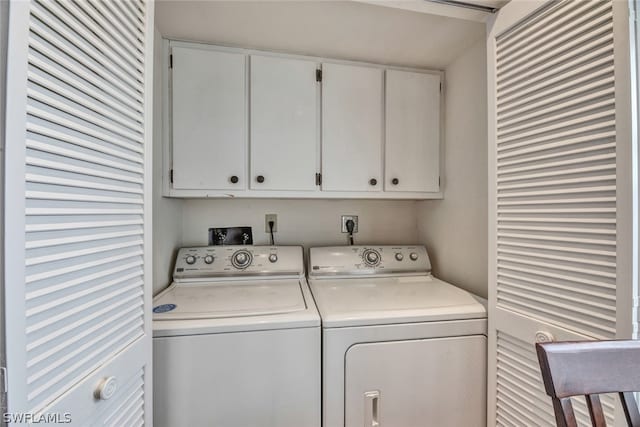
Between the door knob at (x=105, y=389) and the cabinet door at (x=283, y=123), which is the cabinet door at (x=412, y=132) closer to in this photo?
the cabinet door at (x=283, y=123)

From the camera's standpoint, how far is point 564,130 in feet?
2.95

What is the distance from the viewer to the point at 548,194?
95cm

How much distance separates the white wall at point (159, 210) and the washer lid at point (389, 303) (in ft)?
2.77

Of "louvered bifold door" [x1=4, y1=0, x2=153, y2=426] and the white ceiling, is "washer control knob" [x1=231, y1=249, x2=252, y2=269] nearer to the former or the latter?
"louvered bifold door" [x1=4, y1=0, x2=153, y2=426]

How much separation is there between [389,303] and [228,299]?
0.78 m

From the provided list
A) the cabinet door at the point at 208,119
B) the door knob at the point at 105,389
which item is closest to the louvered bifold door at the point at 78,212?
the door knob at the point at 105,389

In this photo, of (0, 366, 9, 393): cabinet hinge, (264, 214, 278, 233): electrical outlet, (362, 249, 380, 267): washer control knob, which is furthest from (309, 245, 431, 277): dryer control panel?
(0, 366, 9, 393): cabinet hinge

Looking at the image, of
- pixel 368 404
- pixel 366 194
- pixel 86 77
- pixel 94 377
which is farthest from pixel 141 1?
pixel 368 404

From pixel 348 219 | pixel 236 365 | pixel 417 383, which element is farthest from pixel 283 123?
pixel 417 383

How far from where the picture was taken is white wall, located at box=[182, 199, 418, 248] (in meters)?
1.83

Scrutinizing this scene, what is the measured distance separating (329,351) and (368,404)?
0.30 metres

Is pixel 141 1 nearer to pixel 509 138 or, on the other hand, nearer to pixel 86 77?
pixel 86 77

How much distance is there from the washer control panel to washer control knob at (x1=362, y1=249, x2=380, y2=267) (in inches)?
17.1

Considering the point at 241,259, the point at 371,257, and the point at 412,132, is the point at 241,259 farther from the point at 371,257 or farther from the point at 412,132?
the point at 412,132
